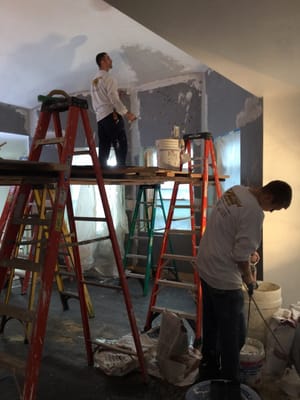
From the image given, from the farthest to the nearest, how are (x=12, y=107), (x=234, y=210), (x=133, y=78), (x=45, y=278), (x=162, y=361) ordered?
(x=12, y=107) < (x=133, y=78) < (x=162, y=361) < (x=234, y=210) < (x=45, y=278)

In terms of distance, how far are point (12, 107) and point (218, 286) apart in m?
4.75

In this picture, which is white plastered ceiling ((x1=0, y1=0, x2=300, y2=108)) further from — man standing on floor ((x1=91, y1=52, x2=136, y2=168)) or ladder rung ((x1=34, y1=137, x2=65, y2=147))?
ladder rung ((x1=34, y1=137, x2=65, y2=147))

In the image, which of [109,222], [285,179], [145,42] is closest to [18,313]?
[109,222]

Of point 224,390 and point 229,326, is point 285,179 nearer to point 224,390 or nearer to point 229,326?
point 229,326

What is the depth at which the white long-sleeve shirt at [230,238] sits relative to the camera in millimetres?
1908

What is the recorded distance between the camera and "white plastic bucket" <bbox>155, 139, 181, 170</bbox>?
9.39 ft

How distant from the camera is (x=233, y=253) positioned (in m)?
1.97

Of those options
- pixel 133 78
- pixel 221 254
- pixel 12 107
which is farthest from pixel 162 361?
pixel 12 107

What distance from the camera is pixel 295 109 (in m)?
2.91

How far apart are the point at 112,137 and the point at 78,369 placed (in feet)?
6.28

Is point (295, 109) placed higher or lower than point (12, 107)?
lower

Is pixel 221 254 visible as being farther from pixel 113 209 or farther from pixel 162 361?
pixel 113 209

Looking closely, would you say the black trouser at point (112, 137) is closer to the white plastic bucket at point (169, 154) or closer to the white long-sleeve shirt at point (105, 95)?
the white long-sleeve shirt at point (105, 95)

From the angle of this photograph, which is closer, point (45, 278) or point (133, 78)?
point (45, 278)
